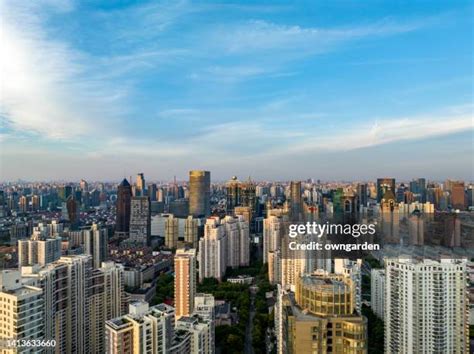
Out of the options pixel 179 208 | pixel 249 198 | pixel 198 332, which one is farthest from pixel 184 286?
pixel 179 208

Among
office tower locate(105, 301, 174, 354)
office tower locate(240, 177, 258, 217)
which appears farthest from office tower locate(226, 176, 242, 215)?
office tower locate(105, 301, 174, 354)

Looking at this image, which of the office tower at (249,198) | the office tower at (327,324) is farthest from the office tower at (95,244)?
the office tower at (327,324)

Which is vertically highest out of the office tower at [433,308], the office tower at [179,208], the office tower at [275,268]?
the office tower at [179,208]

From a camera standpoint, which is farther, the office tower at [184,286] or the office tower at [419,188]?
the office tower at [419,188]

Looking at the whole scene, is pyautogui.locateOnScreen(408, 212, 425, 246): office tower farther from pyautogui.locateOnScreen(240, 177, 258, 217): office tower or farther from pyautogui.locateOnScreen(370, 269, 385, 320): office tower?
pyautogui.locateOnScreen(240, 177, 258, 217): office tower

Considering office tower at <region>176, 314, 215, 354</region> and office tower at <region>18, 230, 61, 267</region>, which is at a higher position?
office tower at <region>18, 230, 61, 267</region>

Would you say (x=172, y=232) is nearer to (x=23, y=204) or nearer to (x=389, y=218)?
(x=23, y=204)

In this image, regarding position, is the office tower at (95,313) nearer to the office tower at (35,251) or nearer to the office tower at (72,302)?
the office tower at (72,302)
